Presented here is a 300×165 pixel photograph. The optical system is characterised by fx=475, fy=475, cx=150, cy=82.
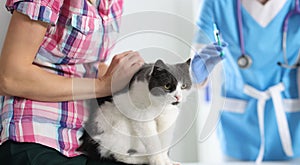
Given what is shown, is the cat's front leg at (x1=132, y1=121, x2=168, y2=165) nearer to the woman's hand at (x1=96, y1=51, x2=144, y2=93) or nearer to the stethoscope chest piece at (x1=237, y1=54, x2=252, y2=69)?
the woman's hand at (x1=96, y1=51, x2=144, y2=93)

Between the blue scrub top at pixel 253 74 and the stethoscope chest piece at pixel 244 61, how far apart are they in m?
0.02

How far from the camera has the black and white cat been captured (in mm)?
729

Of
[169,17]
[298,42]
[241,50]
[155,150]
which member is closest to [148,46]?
[169,17]

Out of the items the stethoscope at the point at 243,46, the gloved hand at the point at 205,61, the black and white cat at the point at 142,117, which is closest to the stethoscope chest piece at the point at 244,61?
the stethoscope at the point at 243,46

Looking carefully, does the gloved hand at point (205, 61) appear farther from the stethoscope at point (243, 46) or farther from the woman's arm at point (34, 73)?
the stethoscope at point (243, 46)

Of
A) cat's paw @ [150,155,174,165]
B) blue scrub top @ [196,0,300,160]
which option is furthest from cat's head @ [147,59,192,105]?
blue scrub top @ [196,0,300,160]

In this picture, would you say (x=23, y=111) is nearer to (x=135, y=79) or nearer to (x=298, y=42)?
(x=135, y=79)

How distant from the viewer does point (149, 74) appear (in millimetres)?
737

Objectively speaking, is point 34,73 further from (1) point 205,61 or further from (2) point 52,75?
(1) point 205,61

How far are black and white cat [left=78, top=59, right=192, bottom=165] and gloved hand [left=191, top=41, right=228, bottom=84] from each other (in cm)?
3

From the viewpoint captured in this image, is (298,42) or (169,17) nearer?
(169,17)

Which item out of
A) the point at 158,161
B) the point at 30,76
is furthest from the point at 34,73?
the point at 158,161

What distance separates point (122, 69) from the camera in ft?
2.56

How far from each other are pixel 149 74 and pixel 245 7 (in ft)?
3.32
